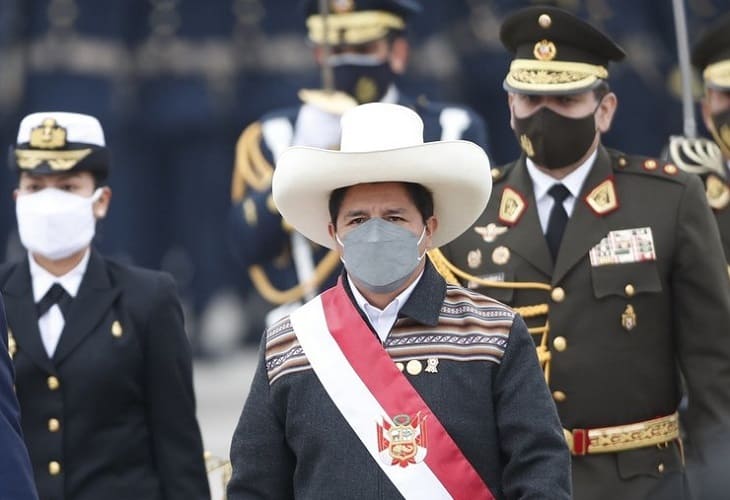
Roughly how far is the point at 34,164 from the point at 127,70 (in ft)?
26.9

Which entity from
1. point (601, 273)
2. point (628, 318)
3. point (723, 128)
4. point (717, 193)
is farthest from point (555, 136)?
point (723, 128)

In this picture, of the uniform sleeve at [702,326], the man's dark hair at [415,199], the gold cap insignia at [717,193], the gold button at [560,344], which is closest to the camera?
the man's dark hair at [415,199]

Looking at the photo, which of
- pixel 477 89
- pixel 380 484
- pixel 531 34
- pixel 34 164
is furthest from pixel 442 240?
pixel 477 89

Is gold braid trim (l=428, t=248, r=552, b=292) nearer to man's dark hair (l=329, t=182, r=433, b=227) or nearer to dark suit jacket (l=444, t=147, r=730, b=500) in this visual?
dark suit jacket (l=444, t=147, r=730, b=500)

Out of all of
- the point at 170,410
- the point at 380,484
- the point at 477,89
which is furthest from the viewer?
the point at 477,89

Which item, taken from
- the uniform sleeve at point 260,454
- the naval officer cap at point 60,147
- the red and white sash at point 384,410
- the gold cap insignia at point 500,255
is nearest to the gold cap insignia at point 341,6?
the naval officer cap at point 60,147

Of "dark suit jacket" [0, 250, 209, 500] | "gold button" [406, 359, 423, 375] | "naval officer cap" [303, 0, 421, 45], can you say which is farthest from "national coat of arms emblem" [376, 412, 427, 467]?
"naval officer cap" [303, 0, 421, 45]

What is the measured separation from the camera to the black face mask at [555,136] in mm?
6891

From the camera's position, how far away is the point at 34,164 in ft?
23.9

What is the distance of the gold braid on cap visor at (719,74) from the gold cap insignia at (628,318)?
5.58 ft

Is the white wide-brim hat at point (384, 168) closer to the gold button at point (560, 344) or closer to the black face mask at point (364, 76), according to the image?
the gold button at point (560, 344)

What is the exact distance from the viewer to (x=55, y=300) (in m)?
7.14

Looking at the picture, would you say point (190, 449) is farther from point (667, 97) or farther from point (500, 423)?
point (667, 97)

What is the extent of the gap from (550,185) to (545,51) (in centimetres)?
41
